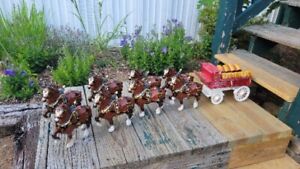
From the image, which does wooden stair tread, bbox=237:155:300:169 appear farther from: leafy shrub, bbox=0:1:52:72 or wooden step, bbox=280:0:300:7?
leafy shrub, bbox=0:1:52:72

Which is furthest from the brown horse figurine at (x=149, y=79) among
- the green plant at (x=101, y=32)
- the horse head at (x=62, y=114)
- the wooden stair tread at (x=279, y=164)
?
the green plant at (x=101, y=32)

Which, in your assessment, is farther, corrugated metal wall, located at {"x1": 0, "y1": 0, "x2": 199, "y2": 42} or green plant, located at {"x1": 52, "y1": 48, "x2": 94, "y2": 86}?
corrugated metal wall, located at {"x1": 0, "y1": 0, "x2": 199, "y2": 42}

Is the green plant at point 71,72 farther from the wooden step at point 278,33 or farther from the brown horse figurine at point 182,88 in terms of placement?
the wooden step at point 278,33

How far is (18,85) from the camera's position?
211 centimetres

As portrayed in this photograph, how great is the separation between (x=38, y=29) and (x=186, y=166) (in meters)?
1.79

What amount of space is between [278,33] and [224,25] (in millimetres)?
398

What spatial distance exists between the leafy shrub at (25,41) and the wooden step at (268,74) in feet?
4.92

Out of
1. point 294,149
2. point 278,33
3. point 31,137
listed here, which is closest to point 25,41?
point 31,137

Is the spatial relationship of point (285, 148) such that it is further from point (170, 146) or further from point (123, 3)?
point (123, 3)

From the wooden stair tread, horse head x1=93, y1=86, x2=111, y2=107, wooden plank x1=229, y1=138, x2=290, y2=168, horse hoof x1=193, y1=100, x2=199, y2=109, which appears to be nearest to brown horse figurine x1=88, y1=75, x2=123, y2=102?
horse head x1=93, y1=86, x2=111, y2=107

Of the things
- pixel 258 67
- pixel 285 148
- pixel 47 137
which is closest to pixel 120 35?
pixel 258 67

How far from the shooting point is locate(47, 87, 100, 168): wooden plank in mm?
1191

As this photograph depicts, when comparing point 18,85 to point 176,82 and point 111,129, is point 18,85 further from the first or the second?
point 176,82

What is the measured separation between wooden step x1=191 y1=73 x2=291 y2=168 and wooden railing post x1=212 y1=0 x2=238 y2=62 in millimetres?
650
